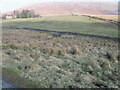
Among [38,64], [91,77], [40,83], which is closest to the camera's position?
[40,83]

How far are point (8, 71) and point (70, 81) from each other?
4.43 m

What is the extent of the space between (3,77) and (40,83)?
7.91 ft

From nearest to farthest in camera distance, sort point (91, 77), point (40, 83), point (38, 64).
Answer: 1. point (40, 83)
2. point (91, 77)
3. point (38, 64)

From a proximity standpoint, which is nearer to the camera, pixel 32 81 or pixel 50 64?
pixel 32 81

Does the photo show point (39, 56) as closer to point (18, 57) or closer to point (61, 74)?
point (18, 57)

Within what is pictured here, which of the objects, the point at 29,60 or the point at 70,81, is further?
the point at 29,60

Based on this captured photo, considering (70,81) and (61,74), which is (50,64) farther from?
(70,81)

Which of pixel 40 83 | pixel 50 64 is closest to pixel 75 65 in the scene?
pixel 50 64

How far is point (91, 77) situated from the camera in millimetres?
14594

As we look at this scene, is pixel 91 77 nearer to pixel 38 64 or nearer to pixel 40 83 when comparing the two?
pixel 40 83

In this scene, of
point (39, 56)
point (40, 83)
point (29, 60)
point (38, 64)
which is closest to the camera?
point (40, 83)

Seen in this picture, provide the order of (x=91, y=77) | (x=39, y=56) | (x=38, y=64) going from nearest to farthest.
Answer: (x=91, y=77), (x=38, y=64), (x=39, y=56)

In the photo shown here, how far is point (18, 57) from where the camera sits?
65.1ft

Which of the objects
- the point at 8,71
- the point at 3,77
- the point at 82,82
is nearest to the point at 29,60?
the point at 8,71
